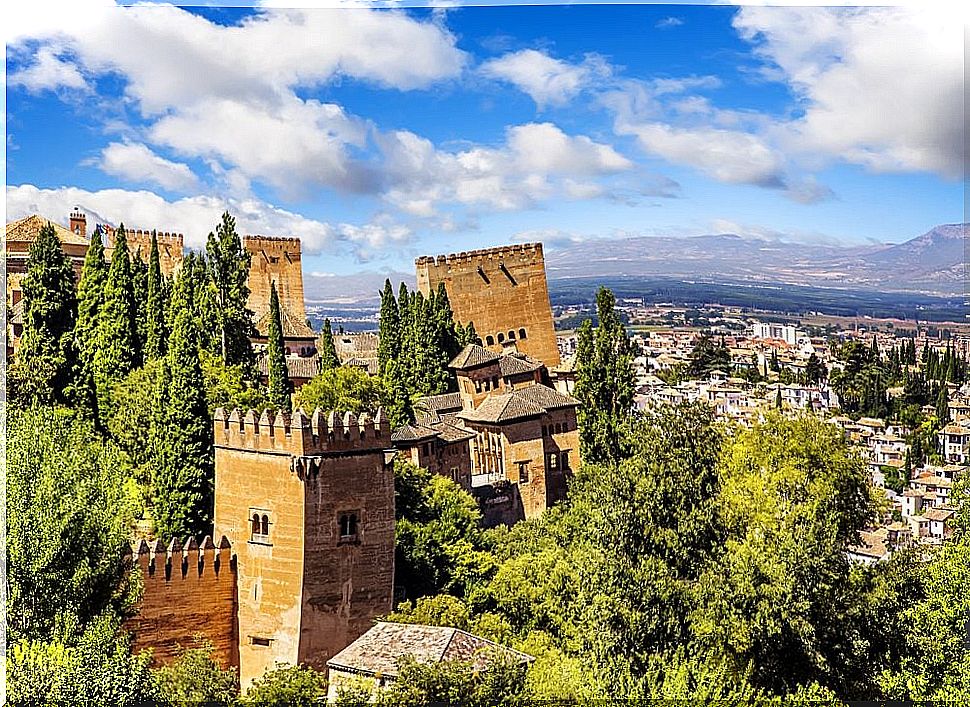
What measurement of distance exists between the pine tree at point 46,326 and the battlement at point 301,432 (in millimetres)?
3297

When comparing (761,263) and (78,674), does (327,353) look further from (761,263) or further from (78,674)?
(78,674)

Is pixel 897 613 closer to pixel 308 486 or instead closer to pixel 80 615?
pixel 308 486

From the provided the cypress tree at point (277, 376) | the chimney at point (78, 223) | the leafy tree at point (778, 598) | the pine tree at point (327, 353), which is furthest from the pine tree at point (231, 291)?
the leafy tree at point (778, 598)

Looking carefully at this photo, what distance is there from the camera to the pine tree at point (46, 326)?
14297mm

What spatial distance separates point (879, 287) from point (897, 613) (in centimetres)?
757

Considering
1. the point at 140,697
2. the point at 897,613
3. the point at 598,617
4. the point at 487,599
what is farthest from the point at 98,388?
the point at 897,613

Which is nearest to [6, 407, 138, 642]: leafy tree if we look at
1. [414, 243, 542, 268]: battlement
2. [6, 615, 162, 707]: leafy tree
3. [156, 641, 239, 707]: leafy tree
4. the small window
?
[6, 615, 162, 707]: leafy tree

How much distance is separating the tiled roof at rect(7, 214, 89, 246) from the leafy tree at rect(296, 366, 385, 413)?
5.19 m

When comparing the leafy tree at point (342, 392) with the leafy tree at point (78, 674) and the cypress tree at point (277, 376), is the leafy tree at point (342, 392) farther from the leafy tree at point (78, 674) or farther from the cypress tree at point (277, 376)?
the leafy tree at point (78, 674)

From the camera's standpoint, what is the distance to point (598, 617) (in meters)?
9.70

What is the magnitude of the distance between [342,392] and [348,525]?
5086 mm

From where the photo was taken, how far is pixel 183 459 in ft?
40.5

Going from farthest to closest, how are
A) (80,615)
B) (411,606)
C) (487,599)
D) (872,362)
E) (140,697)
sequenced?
(872,362) < (487,599) < (411,606) < (80,615) < (140,697)

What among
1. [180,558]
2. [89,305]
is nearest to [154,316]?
[89,305]
